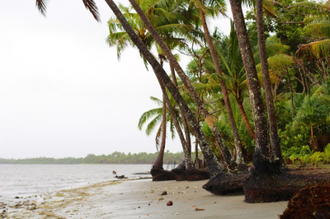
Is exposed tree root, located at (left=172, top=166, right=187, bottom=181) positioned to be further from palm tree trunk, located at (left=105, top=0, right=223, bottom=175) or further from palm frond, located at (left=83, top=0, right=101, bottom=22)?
palm frond, located at (left=83, top=0, right=101, bottom=22)

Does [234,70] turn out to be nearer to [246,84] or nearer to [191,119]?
[246,84]

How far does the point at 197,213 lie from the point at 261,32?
6.27 meters

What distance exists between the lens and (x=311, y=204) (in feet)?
10.1

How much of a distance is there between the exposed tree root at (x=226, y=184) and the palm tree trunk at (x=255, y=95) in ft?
3.33

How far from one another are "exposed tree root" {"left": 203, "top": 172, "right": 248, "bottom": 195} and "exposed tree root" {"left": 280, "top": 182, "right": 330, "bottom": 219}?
4323 mm

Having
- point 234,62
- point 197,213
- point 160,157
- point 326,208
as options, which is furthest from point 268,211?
point 160,157

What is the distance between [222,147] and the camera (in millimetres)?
9312

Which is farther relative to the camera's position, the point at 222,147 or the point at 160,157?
the point at 160,157

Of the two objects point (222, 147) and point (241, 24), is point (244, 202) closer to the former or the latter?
point (222, 147)

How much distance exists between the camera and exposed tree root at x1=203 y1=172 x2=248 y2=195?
752 centimetres

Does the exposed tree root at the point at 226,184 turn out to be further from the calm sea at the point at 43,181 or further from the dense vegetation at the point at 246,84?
the calm sea at the point at 43,181

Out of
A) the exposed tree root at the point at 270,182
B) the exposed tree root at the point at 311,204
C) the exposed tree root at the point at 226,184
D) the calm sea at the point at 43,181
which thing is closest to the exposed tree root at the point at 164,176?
the calm sea at the point at 43,181

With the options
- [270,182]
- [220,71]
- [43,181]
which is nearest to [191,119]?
[270,182]

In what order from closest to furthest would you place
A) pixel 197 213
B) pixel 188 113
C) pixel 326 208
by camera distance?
pixel 326 208 → pixel 197 213 → pixel 188 113
